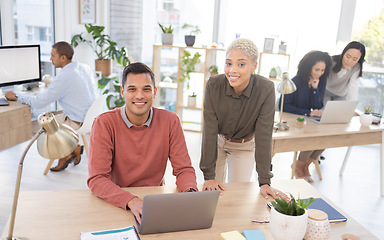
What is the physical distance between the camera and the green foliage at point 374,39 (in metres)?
4.93

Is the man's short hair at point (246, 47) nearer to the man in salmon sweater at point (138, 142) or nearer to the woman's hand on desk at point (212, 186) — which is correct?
the man in salmon sweater at point (138, 142)

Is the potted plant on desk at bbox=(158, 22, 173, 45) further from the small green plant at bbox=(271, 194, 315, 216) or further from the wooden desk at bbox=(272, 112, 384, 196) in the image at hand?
the small green plant at bbox=(271, 194, 315, 216)

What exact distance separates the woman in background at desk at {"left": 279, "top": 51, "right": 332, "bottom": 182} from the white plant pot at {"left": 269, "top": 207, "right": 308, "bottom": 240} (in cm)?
225

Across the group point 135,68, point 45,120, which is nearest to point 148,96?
point 135,68

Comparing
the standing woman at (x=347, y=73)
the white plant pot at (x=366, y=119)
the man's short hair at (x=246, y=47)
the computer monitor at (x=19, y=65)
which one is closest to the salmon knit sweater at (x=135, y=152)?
the man's short hair at (x=246, y=47)

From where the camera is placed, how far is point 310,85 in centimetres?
351

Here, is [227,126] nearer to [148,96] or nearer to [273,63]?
[148,96]

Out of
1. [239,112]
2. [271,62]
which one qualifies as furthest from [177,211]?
[271,62]

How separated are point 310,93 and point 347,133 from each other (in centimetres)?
56

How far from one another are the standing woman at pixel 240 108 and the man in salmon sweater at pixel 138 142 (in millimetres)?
236

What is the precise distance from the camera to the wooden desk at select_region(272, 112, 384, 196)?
9.46 ft

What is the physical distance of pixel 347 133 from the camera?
3135mm

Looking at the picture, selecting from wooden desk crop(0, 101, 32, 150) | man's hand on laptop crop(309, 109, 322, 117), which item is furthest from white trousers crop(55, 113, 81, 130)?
man's hand on laptop crop(309, 109, 322, 117)

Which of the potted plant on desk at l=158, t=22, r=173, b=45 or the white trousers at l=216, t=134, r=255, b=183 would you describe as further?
the potted plant on desk at l=158, t=22, r=173, b=45
